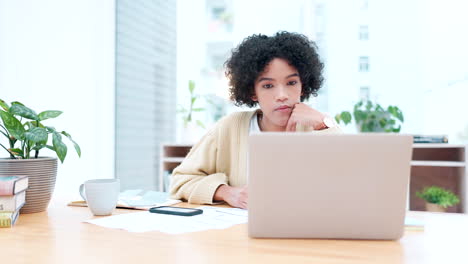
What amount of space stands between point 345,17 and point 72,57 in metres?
2.15

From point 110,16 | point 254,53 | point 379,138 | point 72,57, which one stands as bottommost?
point 379,138

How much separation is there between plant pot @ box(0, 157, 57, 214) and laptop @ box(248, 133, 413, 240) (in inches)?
26.7

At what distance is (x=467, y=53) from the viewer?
2.80 metres

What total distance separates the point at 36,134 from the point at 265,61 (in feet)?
2.53

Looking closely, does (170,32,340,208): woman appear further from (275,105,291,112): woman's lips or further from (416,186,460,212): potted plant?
(416,186,460,212): potted plant

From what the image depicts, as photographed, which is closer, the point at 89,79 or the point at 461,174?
the point at 461,174

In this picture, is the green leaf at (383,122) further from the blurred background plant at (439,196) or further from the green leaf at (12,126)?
the green leaf at (12,126)

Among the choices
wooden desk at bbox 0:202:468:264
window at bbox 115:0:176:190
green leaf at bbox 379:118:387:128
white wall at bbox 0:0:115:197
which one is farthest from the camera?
window at bbox 115:0:176:190

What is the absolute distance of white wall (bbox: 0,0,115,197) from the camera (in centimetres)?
220

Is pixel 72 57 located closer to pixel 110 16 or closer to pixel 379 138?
pixel 110 16

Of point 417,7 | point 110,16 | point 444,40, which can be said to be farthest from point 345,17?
point 110,16

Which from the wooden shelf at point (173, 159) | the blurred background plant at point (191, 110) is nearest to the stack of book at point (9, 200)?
the wooden shelf at point (173, 159)

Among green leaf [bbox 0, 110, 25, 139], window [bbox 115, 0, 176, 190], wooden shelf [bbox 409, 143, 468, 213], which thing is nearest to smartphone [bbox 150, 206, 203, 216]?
green leaf [bbox 0, 110, 25, 139]

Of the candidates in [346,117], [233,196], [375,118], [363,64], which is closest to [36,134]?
[233,196]
